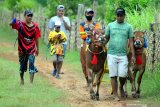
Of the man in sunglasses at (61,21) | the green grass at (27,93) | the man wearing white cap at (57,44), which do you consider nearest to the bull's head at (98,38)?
the green grass at (27,93)

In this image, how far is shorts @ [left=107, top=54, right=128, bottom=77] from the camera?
→ 11.8 metres

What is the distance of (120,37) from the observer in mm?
11766

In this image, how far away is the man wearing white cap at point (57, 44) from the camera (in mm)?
16656

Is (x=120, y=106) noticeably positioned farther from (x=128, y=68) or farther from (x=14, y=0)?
(x=14, y=0)

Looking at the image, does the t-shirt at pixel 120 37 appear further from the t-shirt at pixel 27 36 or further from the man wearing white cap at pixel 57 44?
the man wearing white cap at pixel 57 44

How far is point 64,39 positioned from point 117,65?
203 inches

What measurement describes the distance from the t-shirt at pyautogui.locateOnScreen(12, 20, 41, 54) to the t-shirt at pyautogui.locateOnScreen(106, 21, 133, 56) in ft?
8.54

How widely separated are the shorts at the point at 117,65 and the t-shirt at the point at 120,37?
0.11 meters

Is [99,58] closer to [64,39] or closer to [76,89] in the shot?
[76,89]

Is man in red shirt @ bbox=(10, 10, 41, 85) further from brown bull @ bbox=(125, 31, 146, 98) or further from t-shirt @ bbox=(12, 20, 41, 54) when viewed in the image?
brown bull @ bbox=(125, 31, 146, 98)

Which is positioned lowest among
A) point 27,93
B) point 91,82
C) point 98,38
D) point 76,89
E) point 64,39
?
point 76,89

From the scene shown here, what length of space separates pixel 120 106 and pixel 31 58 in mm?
3656

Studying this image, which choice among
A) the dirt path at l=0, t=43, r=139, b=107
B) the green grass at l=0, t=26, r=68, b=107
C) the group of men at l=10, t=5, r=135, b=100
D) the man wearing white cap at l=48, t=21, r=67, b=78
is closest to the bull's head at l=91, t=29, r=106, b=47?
the group of men at l=10, t=5, r=135, b=100

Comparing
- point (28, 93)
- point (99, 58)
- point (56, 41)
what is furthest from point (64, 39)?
point (28, 93)
